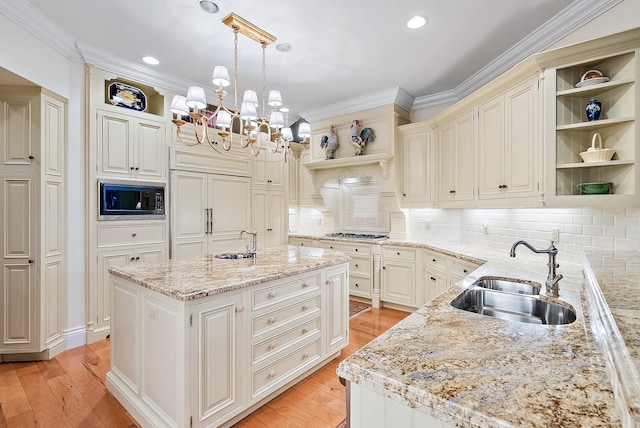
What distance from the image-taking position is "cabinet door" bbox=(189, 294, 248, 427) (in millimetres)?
1687

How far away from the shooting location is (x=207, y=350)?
1.73 metres

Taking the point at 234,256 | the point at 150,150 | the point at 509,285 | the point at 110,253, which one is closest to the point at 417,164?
the point at 509,285

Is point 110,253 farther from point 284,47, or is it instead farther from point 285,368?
point 284,47

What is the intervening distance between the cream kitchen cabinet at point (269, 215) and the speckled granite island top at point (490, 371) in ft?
11.9

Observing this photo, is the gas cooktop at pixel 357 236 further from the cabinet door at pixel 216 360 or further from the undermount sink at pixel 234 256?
the cabinet door at pixel 216 360

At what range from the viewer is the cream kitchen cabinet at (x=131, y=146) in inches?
124

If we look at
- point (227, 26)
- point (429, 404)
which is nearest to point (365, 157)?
point (227, 26)

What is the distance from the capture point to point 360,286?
14.2 feet

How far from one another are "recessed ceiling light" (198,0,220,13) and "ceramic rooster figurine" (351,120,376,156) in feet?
8.02

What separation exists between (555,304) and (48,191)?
3.81 m

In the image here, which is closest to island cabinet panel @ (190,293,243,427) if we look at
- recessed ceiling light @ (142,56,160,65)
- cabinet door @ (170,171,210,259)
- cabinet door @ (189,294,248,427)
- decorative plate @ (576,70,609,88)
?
cabinet door @ (189,294,248,427)

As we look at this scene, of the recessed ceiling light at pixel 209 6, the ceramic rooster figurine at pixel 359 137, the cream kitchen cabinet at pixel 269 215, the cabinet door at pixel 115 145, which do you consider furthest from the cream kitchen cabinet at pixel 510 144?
the cabinet door at pixel 115 145

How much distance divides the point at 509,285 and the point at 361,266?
254 centimetres

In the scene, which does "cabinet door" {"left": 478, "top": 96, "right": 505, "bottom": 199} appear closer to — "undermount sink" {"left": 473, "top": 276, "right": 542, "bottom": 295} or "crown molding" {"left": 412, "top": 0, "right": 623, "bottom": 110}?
"crown molding" {"left": 412, "top": 0, "right": 623, "bottom": 110}
